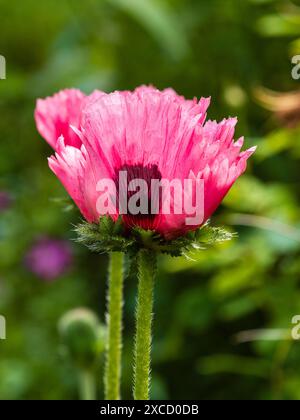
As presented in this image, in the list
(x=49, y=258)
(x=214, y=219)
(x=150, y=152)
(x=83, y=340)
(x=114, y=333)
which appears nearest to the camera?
(x=150, y=152)

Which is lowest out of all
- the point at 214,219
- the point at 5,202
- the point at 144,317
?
the point at 144,317

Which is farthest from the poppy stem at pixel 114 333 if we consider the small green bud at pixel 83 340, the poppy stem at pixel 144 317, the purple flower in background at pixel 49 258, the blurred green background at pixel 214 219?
the purple flower in background at pixel 49 258

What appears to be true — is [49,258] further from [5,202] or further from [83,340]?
[83,340]

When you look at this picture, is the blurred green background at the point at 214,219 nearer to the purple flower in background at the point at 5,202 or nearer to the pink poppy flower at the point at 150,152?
the purple flower in background at the point at 5,202

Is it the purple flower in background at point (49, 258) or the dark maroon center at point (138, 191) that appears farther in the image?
the purple flower in background at point (49, 258)

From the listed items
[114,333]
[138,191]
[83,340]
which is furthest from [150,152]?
[83,340]

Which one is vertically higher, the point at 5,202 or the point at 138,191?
the point at 5,202
